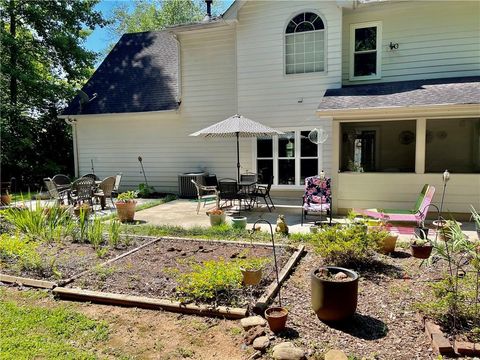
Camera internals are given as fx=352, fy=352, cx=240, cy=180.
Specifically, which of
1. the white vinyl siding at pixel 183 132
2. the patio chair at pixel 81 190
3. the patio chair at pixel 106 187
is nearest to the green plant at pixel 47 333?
the patio chair at pixel 81 190

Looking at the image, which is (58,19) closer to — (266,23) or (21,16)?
(21,16)

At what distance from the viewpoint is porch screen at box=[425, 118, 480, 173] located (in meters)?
11.0

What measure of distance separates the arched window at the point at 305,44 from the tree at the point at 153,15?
20696 millimetres

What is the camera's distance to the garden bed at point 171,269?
400 centimetres

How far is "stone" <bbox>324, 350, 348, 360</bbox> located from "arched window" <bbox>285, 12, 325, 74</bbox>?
8.86m

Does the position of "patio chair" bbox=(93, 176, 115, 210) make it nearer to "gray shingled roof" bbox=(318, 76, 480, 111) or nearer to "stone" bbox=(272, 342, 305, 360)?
"gray shingled roof" bbox=(318, 76, 480, 111)

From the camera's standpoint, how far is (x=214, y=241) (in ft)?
20.1

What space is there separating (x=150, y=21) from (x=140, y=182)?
2046cm

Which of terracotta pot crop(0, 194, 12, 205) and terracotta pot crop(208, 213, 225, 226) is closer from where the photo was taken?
terracotta pot crop(208, 213, 225, 226)

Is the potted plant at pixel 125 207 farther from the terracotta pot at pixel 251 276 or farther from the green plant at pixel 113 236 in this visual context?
the terracotta pot at pixel 251 276

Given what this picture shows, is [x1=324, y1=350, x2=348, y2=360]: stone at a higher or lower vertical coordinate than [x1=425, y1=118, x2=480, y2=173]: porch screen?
lower

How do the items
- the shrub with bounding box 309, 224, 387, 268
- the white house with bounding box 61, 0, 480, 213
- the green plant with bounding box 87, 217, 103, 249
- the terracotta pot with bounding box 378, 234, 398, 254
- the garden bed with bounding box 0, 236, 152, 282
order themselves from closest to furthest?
the shrub with bounding box 309, 224, 387, 268 → the garden bed with bounding box 0, 236, 152, 282 → the terracotta pot with bounding box 378, 234, 398, 254 → the green plant with bounding box 87, 217, 103, 249 → the white house with bounding box 61, 0, 480, 213

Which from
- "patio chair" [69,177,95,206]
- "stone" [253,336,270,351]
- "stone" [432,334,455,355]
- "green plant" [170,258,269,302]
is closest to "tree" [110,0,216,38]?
"patio chair" [69,177,95,206]

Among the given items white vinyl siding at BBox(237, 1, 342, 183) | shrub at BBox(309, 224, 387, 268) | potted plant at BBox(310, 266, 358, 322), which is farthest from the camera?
white vinyl siding at BBox(237, 1, 342, 183)
